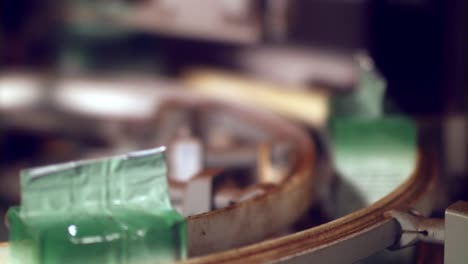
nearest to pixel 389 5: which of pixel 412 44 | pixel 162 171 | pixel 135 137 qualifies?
pixel 412 44

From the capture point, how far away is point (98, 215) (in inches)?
48.1

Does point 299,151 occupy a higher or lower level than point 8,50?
lower

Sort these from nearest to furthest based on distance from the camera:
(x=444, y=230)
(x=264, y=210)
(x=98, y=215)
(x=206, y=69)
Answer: (x=98, y=215) → (x=444, y=230) → (x=264, y=210) → (x=206, y=69)

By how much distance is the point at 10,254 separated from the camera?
1221mm

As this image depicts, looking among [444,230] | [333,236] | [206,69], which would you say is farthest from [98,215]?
[206,69]

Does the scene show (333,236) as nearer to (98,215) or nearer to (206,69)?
(98,215)

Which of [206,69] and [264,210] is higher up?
[206,69]

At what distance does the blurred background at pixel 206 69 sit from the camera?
9.53 ft

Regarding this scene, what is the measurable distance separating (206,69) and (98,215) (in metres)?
2.82

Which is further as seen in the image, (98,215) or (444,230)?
(444,230)

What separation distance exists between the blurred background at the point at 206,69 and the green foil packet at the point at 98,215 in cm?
116

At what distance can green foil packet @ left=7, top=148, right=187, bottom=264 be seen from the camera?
1148 mm

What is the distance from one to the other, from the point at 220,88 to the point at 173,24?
69cm

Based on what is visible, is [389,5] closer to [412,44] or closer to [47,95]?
[412,44]
